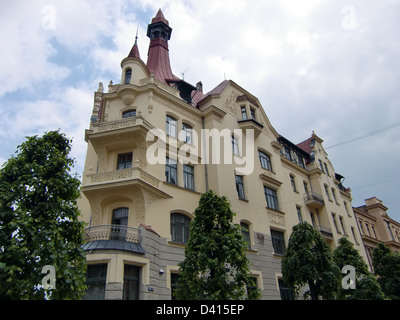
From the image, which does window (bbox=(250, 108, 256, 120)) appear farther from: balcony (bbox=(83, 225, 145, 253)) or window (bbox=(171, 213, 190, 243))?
balcony (bbox=(83, 225, 145, 253))

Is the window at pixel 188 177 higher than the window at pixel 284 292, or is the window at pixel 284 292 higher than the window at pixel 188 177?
the window at pixel 188 177

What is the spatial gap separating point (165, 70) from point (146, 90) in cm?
622

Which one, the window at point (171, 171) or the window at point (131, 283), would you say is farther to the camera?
the window at point (171, 171)

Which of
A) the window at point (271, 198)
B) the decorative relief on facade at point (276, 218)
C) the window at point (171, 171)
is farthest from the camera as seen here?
the window at point (271, 198)

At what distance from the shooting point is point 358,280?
17.6 metres

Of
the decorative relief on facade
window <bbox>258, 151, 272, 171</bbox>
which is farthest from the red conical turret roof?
the decorative relief on facade

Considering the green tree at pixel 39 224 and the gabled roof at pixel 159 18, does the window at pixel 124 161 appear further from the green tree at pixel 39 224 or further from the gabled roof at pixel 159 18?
Answer: the gabled roof at pixel 159 18

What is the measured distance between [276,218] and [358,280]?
7.39 metres

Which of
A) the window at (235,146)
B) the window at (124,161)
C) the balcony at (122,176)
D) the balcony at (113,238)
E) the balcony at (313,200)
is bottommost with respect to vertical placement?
the balcony at (113,238)

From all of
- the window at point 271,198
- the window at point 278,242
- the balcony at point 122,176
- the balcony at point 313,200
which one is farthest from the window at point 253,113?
the balcony at point 122,176

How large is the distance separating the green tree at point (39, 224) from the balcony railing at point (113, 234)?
16.5 ft

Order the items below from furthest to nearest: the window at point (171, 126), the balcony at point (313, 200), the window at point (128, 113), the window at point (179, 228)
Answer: the balcony at point (313, 200), the window at point (171, 126), the window at point (128, 113), the window at point (179, 228)

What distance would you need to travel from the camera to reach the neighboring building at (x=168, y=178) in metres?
14.9

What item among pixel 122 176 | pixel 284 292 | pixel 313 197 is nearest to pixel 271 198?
pixel 313 197
